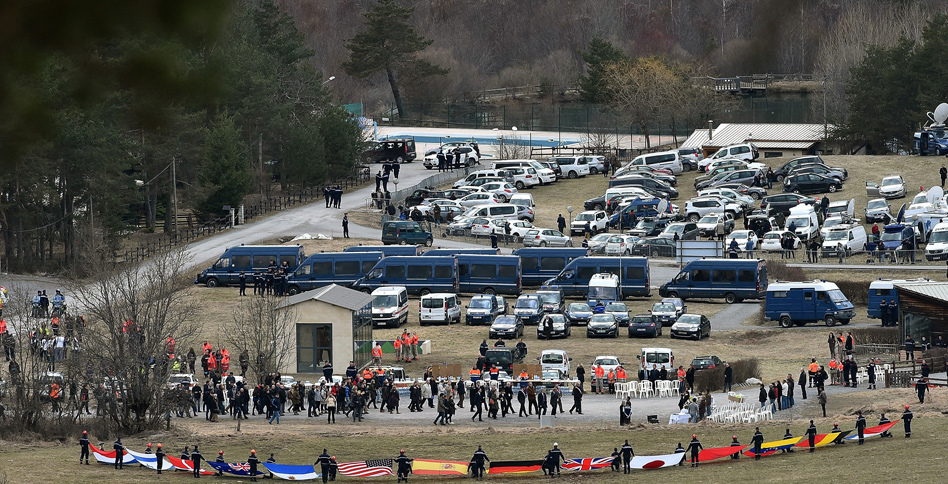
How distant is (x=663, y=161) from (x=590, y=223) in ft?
54.0

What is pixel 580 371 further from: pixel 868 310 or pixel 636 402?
pixel 868 310

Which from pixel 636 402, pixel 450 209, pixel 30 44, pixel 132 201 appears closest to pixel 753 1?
pixel 450 209

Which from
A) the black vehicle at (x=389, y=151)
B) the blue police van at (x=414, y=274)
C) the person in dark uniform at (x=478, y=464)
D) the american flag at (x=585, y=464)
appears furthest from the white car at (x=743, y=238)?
the black vehicle at (x=389, y=151)

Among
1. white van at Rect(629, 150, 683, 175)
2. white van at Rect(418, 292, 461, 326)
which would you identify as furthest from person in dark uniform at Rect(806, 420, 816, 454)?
white van at Rect(629, 150, 683, 175)

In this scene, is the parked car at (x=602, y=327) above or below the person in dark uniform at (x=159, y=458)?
above

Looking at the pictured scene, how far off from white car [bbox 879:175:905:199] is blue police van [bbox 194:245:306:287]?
30346 millimetres

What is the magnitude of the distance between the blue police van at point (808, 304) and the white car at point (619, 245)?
454 inches

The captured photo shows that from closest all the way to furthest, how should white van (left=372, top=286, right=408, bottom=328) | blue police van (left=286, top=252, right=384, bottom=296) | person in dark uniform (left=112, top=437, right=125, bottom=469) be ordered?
person in dark uniform (left=112, top=437, right=125, bottom=469) < white van (left=372, top=286, right=408, bottom=328) < blue police van (left=286, top=252, right=384, bottom=296)

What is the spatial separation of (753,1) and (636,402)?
10687cm

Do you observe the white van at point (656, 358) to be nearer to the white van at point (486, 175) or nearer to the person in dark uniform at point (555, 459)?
the person in dark uniform at point (555, 459)

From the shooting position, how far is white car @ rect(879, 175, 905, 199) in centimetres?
6456

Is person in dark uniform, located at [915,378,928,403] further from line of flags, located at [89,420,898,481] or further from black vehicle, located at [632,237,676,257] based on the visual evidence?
black vehicle, located at [632,237,676,257]

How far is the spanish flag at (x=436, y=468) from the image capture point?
26703 millimetres

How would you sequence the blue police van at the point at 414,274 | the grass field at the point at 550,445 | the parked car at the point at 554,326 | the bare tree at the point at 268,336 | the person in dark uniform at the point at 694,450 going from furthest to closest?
the blue police van at the point at 414,274
the parked car at the point at 554,326
the bare tree at the point at 268,336
the person in dark uniform at the point at 694,450
the grass field at the point at 550,445
